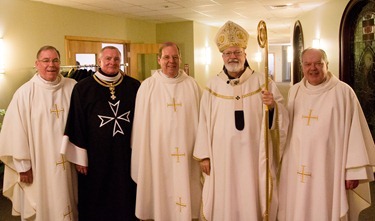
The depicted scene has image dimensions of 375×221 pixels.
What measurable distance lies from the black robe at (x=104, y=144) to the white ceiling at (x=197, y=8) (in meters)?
4.09

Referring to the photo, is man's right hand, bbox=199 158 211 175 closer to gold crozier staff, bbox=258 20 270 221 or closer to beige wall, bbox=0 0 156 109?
gold crozier staff, bbox=258 20 270 221

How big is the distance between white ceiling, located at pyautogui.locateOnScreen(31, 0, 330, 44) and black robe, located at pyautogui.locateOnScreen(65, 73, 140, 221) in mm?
4094

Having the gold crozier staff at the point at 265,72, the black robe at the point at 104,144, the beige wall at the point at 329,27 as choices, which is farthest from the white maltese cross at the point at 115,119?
the beige wall at the point at 329,27

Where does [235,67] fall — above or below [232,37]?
below

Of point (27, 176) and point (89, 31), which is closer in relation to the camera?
point (27, 176)

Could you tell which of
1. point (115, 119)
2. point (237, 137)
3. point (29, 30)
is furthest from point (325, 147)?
point (29, 30)

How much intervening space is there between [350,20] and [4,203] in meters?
6.67

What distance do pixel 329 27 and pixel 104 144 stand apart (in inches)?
256

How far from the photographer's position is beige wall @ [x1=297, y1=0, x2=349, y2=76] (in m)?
7.52

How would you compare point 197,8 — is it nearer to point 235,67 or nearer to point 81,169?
point 235,67

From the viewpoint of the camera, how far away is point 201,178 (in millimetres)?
3463

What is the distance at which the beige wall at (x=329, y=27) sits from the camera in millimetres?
7516

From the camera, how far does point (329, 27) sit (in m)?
8.09

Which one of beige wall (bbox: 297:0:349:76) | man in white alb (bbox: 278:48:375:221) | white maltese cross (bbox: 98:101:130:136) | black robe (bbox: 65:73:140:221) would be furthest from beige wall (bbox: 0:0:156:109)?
beige wall (bbox: 297:0:349:76)
